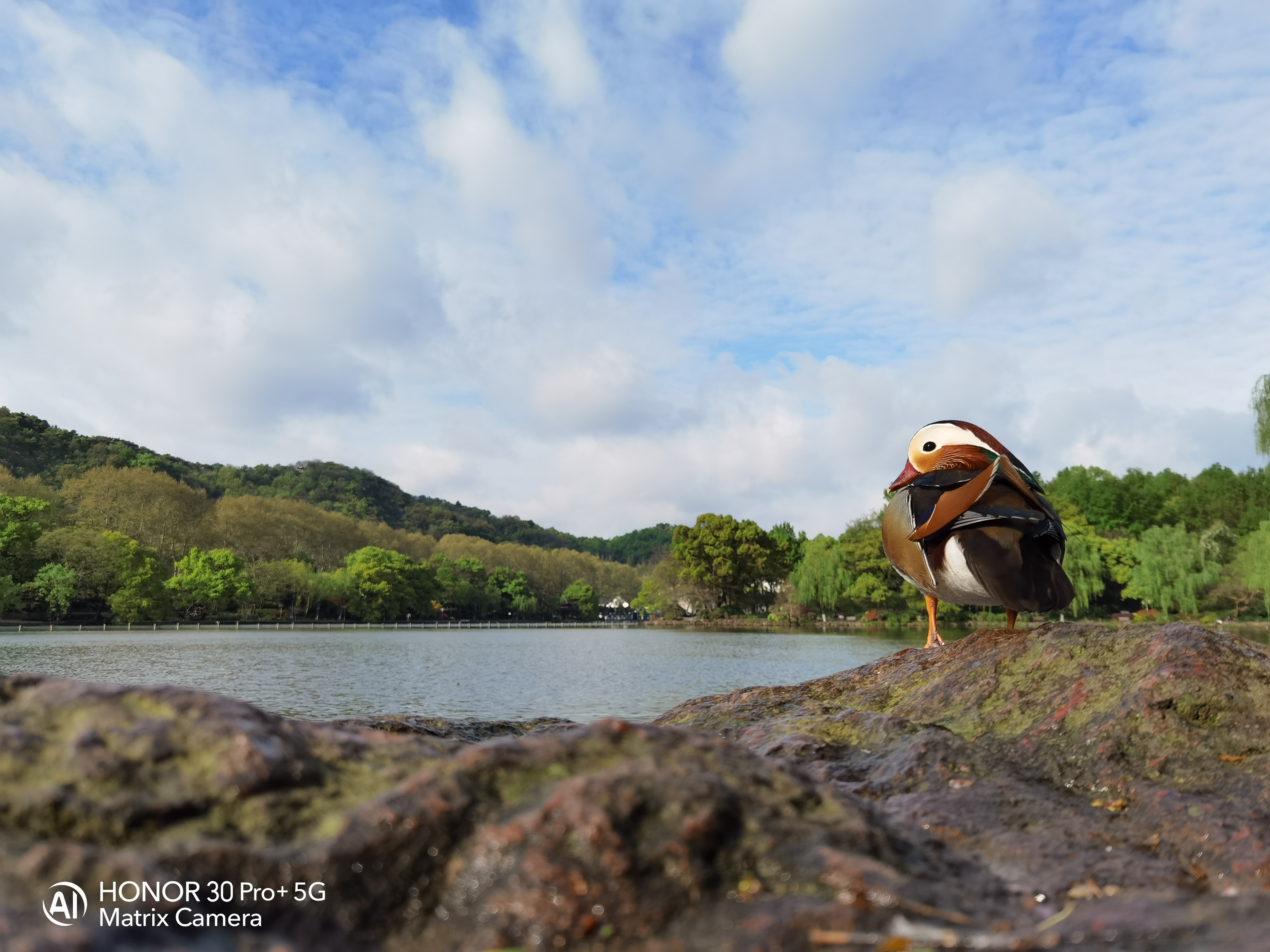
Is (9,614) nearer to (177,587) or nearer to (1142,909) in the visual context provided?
(177,587)

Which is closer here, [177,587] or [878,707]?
[878,707]

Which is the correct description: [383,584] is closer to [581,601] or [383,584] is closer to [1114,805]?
[581,601]

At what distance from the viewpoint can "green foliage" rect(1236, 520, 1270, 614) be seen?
31.9 metres

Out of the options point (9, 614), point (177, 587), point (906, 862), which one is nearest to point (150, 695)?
point (906, 862)

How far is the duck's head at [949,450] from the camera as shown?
5.20 meters

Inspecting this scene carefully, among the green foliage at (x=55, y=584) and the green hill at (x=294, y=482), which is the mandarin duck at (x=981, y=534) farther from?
the green hill at (x=294, y=482)

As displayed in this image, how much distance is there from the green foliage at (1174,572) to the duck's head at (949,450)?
4102 centimetres

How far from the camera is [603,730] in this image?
5.26 ft

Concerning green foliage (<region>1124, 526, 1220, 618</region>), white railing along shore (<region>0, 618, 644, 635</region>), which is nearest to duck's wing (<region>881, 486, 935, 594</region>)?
green foliage (<region>1124, 526, 1220, 618</region>)

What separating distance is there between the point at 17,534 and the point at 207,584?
1296cm

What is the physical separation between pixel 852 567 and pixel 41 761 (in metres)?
56.5

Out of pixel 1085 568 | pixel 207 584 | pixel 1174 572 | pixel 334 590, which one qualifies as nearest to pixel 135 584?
pixel 207 584

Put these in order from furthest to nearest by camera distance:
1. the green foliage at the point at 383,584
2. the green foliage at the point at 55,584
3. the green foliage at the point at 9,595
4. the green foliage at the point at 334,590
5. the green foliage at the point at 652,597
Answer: the green foliage at the point at 652,597, the green foliage at the point at 383,584, the green foliage at the point at 334,590, the green foliage at the point at 55,584, the green foliage at the point at 9,595

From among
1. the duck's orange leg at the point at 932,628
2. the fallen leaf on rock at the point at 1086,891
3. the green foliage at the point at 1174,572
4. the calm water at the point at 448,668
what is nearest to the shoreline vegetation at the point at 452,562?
the green foliage at the point at 1174,572
